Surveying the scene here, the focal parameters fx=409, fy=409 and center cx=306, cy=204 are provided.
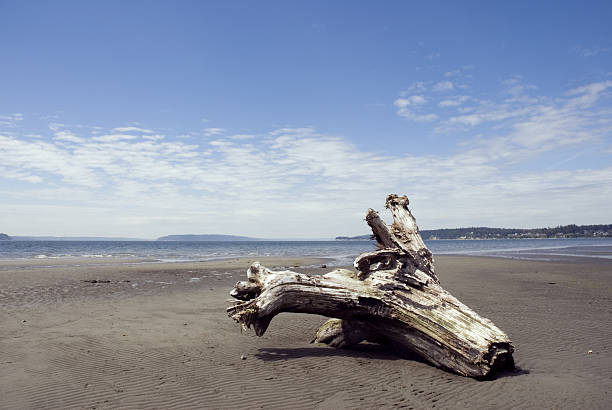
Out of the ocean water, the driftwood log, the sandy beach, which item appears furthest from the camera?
the ocean water

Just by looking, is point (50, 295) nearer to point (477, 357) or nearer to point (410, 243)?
point (410, 243)

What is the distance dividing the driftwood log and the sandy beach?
31cm

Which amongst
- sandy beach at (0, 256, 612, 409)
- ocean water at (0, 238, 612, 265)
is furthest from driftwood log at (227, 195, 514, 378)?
ocean water at (0, 238, 612, 265)

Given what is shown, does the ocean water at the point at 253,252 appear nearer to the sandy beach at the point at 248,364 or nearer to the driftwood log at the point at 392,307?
the sandy beach at the point at 248,364

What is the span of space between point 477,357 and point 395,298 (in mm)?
1465

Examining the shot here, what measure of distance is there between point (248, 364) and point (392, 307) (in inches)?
96.9

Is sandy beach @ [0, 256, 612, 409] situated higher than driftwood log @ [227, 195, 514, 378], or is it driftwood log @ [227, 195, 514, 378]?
driftwood log @ [227, 195, 514, 378]

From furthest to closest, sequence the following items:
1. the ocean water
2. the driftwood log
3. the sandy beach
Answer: the ocean water < the driftwood log < the sandy beach

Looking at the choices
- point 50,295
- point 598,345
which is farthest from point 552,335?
point 50,295

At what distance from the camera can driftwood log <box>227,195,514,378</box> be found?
5770 mm

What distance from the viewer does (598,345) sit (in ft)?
24.8

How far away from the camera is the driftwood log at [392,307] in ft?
18.9

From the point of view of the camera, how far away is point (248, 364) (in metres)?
6.49

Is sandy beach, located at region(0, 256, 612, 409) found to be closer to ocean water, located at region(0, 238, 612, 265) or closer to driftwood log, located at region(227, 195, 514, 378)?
driftwood log, located at region(227, 195, 514, 378)
